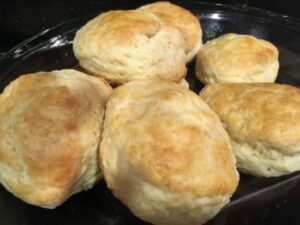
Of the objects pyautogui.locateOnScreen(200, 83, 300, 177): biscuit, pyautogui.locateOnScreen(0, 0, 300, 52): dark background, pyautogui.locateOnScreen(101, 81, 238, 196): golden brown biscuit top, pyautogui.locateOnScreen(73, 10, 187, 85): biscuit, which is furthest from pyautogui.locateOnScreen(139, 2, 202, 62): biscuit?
pyautogui.locateOnScreen(0, 0, 300, 52): dark background

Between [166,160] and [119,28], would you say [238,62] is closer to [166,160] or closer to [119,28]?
[119,28]

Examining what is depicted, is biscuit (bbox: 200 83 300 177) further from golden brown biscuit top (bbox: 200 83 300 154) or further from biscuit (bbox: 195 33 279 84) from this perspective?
biscuit (bbox: 195 33 279 84)

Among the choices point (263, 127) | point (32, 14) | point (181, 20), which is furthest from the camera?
point (32, 14)

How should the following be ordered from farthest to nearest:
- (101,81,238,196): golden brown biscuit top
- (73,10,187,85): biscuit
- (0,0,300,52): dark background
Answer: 1. (0,0,300,52): dark background
2. (73,10,187,85): biscuit
3. (101,81,238,196): golden brown biscuit top

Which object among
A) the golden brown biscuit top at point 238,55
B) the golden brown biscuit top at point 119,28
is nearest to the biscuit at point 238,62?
the golden brown biscuit top at point 238,55

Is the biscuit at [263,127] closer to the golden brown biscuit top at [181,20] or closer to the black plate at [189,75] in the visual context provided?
the black plate at [189,75]

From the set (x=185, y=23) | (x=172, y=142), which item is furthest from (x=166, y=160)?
(x=185, y=23)
